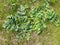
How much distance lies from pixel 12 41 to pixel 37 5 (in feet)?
3.19

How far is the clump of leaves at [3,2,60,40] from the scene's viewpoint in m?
4.55

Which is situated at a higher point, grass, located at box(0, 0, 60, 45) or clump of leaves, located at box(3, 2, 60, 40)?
clump of leaves, located at box(3, 2, 60, 40)

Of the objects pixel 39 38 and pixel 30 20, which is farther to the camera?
pixel 30 20

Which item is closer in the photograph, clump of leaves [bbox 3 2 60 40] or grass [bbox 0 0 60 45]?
grass [bbox 0 0 60 45]

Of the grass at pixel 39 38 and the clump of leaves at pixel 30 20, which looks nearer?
the grass at pixel 39 38

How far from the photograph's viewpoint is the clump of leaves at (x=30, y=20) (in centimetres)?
455

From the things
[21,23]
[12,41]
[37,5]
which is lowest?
[12,41]

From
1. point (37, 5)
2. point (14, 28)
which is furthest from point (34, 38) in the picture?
point (37, 5)

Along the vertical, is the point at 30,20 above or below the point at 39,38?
above

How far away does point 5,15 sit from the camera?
15.7 ft

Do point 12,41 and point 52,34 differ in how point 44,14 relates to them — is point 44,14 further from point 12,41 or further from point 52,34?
point 12,41

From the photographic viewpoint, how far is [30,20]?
4.67m

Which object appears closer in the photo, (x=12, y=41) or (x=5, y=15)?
(x=12, y=41)

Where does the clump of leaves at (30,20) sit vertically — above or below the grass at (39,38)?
above
